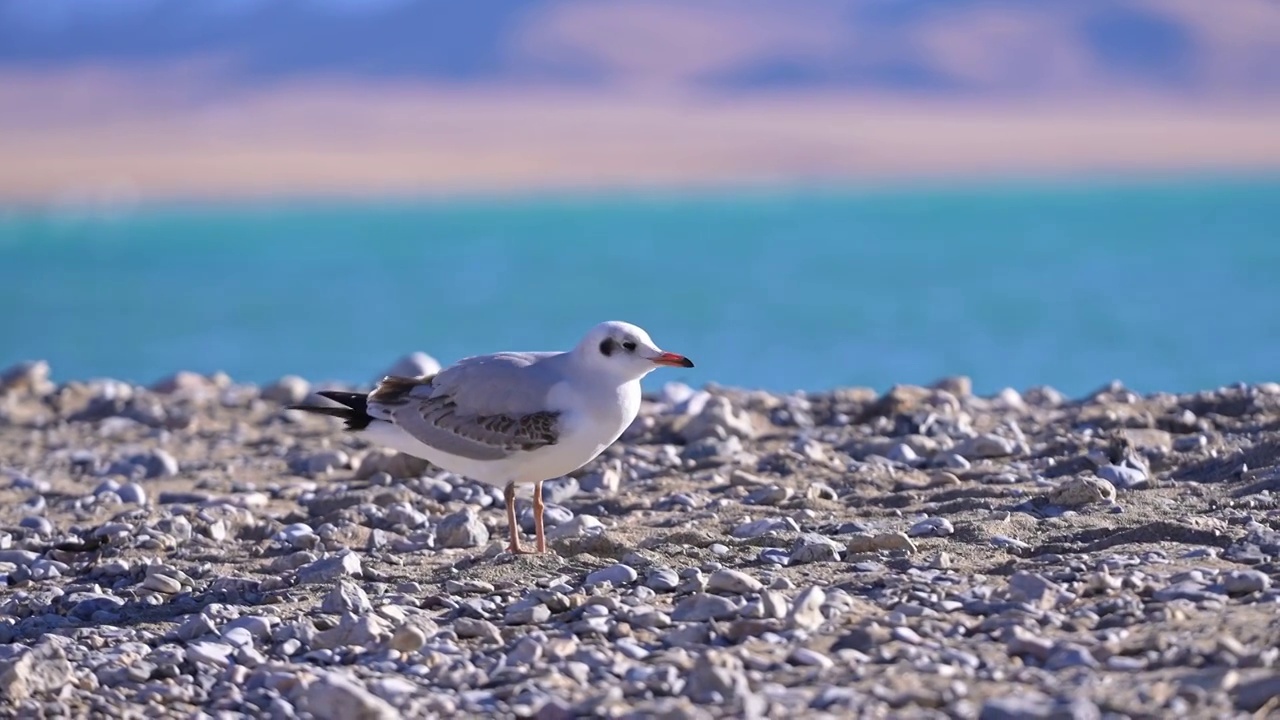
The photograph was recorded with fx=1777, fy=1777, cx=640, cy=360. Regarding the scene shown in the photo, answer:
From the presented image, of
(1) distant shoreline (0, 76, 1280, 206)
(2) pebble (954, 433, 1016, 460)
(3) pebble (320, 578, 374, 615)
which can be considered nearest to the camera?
(3) pebble (320, 578, 374, 615)

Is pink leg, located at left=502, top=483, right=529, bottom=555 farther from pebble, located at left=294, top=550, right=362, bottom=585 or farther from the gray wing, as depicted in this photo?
pebble, located at left=294, top=550, right=362, bottom=585

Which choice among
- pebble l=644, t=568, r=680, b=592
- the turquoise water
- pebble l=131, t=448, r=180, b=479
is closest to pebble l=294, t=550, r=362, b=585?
pebble l=644, t=568, r=680, b=592

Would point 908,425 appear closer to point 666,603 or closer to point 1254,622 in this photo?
point 666,603

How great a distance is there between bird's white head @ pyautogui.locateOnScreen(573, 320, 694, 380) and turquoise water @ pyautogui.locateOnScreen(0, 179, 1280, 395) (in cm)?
862

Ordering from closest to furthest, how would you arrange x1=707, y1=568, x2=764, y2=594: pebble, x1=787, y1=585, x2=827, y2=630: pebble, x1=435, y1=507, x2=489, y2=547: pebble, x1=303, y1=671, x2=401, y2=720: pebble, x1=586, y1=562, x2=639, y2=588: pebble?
x1=303, y1=671, x2=401, y2=720: pebble < x1=787, y1=585, x2=827, y2=630: pebble < x1=707, y1=568, x2=764, y2=594: pebble < x1=586, y1=562, x2=639, y2=588: pebble < x1=435, y1=507, x2=489, y2=547: pebble

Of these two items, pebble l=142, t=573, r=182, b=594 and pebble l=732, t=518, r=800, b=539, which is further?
pebble l=732, t=518, r=800, b=539

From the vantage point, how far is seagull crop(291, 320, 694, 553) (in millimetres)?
6477

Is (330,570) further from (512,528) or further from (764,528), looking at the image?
(764,528)

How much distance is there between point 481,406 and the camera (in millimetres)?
6660

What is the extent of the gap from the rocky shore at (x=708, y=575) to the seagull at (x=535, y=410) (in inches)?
11.2

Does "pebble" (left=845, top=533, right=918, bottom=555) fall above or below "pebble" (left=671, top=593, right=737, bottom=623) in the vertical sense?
above

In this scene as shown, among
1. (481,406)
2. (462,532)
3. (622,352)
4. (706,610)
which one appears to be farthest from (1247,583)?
(462,532)

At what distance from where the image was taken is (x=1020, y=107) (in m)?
135

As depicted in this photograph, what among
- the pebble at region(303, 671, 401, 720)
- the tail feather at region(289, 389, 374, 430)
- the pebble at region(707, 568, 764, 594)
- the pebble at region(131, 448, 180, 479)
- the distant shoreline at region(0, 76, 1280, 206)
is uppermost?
the distant shoreline at region(0, 76, 1280, 206)
